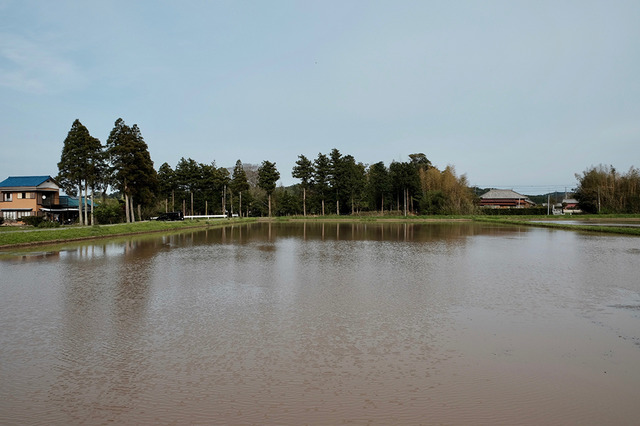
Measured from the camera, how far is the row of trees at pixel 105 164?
3075 centimetres

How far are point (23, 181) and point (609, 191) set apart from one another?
220 feet

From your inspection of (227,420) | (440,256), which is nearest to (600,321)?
(227,420)

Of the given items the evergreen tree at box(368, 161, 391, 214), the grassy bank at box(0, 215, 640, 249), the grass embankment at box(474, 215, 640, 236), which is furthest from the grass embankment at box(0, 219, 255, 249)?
the evergreen tree at box(368, 161, 391, 214)

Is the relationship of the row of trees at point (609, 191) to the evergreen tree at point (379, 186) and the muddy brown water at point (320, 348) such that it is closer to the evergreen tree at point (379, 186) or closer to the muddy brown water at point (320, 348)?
the evergreen tree at point (379, 186)

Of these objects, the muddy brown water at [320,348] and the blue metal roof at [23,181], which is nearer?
the muddy brown water at [320,348]

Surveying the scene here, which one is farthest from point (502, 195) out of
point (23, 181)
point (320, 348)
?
point (320, 348)

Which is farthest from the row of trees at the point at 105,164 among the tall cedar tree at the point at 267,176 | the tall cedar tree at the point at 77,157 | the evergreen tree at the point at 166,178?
the tall cedar tree at the point at 267,176

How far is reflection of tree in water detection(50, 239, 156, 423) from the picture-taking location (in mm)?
3955

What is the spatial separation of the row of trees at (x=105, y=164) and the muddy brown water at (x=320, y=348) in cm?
2313

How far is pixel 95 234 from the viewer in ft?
77.8

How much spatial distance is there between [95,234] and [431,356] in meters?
23.8

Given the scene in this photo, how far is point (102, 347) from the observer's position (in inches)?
214

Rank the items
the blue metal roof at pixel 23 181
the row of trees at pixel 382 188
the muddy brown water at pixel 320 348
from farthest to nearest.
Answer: the row of trees at pixel 382 188
the blue metal roof at pixel 23 181
the muddy brown water at pixel 320 348

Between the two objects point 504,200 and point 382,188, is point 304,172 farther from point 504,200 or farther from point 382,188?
point 504,200
